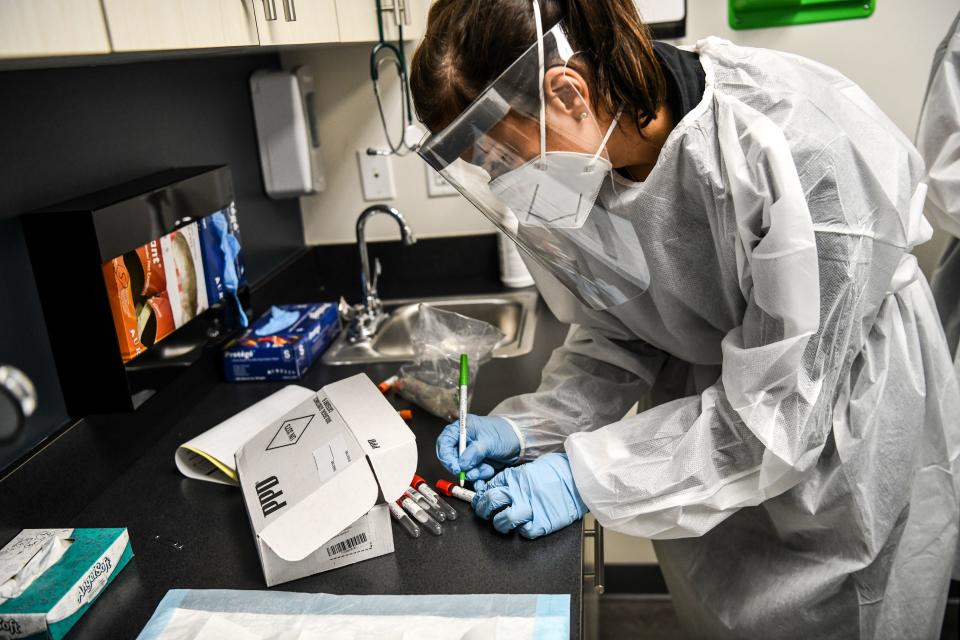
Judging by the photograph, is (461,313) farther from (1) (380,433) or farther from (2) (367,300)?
(1) (380,433)

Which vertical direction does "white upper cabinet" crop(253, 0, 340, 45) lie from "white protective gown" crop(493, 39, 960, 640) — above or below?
above

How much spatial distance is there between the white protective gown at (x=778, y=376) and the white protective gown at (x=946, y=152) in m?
0.50

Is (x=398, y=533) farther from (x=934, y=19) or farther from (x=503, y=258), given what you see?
(x=934, y=19)

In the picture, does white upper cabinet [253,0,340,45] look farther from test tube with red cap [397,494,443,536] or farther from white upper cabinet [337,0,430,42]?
test tube with red cap [397,494,443,536]

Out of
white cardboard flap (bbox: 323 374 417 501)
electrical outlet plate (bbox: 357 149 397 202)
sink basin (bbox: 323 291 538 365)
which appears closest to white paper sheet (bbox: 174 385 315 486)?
white cardboard flap (bbox: 323 374 417 501)

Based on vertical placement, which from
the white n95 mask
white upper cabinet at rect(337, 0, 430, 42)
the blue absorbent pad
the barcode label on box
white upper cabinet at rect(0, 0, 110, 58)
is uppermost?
white upper cabinet at rect(337, 0, 430, 42)

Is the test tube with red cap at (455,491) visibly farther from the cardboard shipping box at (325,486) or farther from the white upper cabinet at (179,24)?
the white upper cabinet at (179,24)

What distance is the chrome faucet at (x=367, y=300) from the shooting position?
170cm

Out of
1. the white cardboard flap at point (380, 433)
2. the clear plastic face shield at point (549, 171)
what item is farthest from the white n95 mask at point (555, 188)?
the white cardboard flap at point (380, 433)

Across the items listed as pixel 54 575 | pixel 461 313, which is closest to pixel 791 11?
pixel 461 313

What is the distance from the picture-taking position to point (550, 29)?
820 millimetres

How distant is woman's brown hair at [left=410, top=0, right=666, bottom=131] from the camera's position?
0.82 metres

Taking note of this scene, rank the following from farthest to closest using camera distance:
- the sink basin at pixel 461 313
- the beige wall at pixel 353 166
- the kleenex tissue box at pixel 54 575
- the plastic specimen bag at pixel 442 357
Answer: the beige wall at pixel 353 166
the sink basin at pixel 461 313
the plastic specimen bag at pixel 442 357
the kleenex tissue box at pixel 54 575

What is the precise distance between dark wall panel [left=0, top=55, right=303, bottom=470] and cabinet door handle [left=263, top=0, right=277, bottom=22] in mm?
347
